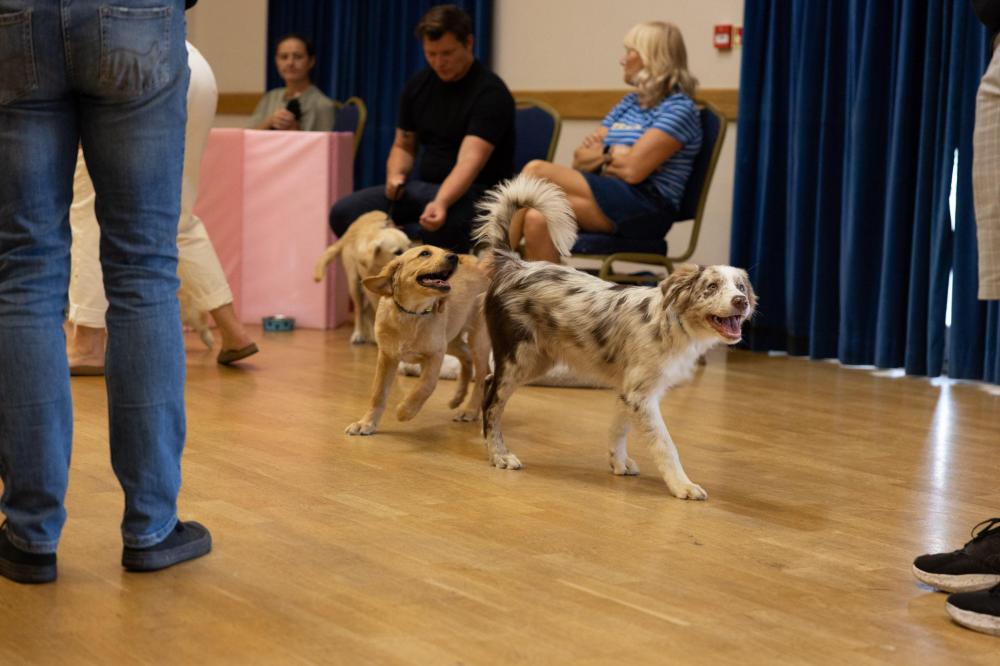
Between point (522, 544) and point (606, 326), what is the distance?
31.3 inches

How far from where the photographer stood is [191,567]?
2.06m

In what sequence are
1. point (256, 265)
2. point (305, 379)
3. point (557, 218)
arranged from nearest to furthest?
point (557, 218)
point (305, 379)
point (256, 265)

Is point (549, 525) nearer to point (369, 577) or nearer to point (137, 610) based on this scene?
point (369, 577)

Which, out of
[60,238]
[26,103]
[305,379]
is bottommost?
[305,379]

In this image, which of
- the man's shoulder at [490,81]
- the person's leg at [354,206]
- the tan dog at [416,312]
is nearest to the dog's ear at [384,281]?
the tan dog at [416,312]

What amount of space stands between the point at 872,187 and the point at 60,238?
3.80 metres

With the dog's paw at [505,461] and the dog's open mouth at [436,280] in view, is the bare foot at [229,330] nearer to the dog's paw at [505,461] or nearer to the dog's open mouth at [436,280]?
the dog's open mouth at [436,280]

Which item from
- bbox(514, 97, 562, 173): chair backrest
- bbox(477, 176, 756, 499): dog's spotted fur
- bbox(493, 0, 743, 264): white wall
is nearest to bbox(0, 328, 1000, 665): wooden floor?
bbox(477, 176, 756, 499): dog's spotted fur

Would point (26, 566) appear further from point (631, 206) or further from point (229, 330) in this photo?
point (631, 206)

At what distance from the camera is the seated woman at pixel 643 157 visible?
16.0 ft

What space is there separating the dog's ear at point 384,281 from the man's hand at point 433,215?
62.8 inches

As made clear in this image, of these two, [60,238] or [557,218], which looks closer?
[60,238]

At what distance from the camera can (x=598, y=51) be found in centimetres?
639

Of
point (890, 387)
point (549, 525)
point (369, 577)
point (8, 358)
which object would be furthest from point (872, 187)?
point (8, 358)
